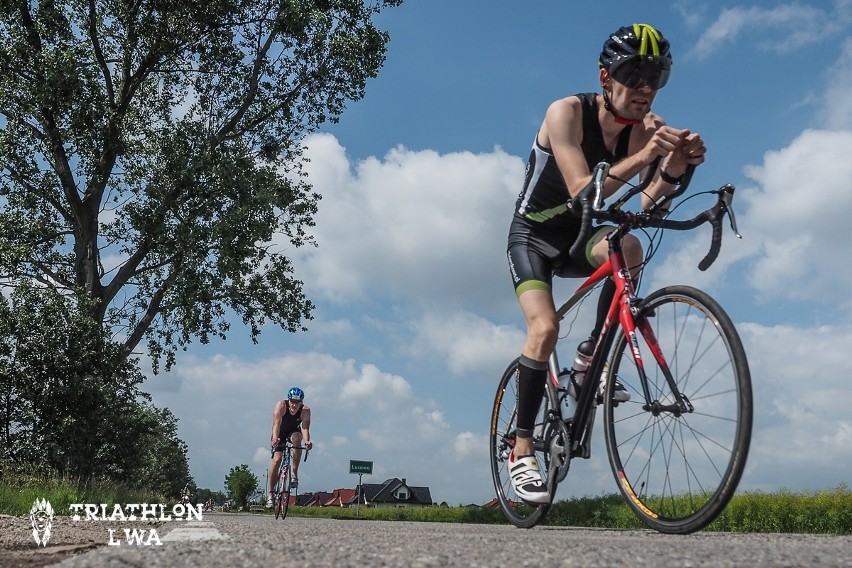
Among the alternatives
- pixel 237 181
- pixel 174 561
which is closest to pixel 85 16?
pixel 237 181

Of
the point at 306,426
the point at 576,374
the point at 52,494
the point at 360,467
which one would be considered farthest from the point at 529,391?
the point at 360,467

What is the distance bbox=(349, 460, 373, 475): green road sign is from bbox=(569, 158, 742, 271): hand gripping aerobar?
3341 cm

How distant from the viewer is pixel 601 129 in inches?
177

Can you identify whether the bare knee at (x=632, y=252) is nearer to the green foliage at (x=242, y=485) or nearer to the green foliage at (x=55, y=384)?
the green foliage at (x=55, y=384)

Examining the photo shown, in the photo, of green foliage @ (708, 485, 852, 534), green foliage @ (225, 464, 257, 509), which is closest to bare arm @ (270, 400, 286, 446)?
green foliage @ (708, 485, 852, 534)

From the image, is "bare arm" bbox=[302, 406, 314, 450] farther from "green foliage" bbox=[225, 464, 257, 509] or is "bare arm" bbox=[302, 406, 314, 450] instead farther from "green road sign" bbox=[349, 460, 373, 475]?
"green foliage" bbox=[225, 464, 257, 509]

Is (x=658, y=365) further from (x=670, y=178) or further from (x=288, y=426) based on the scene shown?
(x=288, y=426)

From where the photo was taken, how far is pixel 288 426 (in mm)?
12219

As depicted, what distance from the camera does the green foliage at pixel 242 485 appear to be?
354 ft

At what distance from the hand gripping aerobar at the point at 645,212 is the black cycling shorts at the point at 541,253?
1.73 ft

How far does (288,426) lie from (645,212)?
922 cm

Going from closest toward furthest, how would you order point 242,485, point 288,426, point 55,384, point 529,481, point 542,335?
point 542,335 → point 529,481 → point 288,426 → point 55,384 → point 242,485

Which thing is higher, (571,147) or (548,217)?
(571,147)

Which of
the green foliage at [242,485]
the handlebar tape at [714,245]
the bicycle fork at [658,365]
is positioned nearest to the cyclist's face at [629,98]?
the handlebar tape at [714,245]
